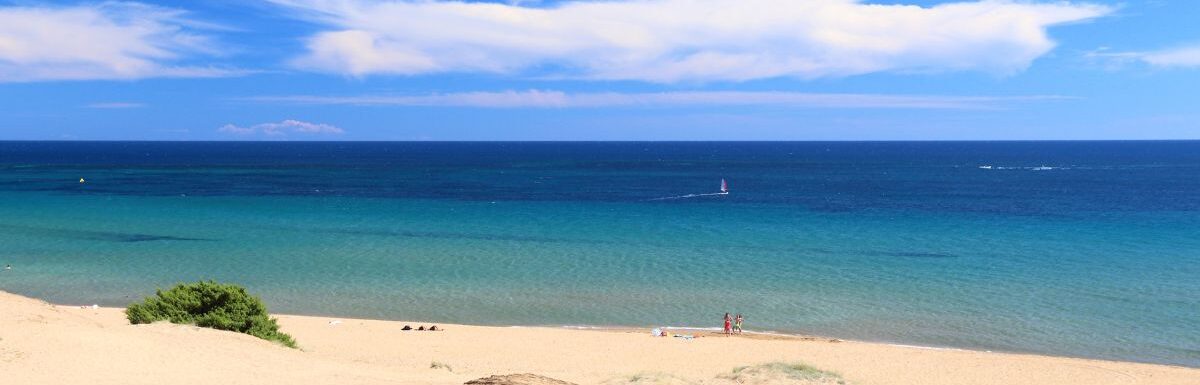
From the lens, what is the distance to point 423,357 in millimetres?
22562

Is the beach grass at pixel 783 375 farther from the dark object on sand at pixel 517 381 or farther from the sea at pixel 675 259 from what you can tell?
the sea at pixel 675 259

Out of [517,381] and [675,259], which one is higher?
[517,381]

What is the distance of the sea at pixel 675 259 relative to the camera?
30000mm

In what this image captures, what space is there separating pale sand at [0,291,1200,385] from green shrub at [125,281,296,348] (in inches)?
36.3

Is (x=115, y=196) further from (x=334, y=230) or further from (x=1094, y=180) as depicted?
(x=1094, y=180)

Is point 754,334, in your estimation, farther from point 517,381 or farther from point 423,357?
point 517,381

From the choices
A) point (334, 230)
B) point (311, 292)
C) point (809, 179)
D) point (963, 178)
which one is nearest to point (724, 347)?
point (311, 292)

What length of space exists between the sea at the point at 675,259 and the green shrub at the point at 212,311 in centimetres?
948

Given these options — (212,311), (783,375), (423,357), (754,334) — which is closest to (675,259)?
(754,334)

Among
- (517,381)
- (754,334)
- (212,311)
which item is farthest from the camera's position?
(754,334)

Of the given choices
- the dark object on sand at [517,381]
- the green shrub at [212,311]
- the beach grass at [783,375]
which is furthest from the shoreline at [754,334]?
the dark object on sand at [517,381]

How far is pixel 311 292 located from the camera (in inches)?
1352

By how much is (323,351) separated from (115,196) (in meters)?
64.6

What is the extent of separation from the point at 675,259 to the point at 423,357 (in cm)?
2063
